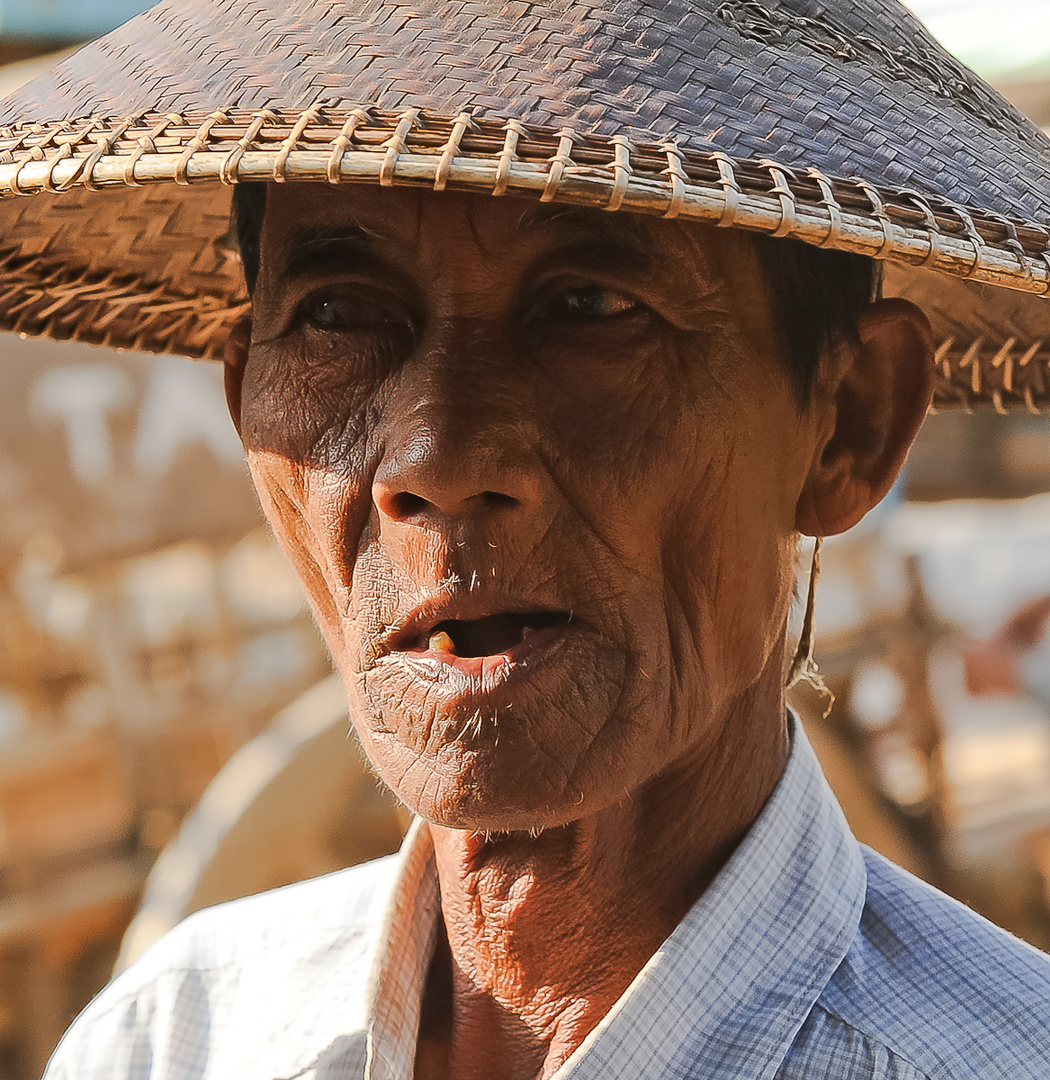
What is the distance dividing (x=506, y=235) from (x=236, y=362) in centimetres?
59

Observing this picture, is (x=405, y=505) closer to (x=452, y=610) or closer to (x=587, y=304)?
(x=452, y=610)

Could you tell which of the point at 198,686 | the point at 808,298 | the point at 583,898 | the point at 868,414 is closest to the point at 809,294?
the point at 808,298

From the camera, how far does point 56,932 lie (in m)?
3.98

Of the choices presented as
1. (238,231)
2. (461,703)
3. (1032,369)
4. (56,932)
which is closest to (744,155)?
(461,703)

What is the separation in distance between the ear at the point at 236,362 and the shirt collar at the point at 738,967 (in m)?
0.68

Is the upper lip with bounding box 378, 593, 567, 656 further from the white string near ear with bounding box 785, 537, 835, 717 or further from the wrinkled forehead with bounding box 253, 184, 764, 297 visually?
the white string near ear with bounding box 785, 537, 835, 717

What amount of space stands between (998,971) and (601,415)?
711mm

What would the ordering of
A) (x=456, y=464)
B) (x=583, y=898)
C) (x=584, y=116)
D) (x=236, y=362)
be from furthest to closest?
1. (x=236, y=362)
2. (x=583, y=898)
3. (x=456, y=464)
4. (x=584, y=116)

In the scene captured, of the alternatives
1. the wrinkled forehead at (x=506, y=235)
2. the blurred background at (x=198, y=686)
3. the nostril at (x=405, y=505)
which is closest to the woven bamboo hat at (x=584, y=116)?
the wrinkled forehead at (x=506, y=235)

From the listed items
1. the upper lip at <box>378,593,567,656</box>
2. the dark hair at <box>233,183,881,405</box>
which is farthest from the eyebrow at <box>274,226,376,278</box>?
the upper lip at <box>378,593,567,656</box>

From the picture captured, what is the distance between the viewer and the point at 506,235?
116 cm

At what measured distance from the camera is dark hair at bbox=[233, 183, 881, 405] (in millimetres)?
1278

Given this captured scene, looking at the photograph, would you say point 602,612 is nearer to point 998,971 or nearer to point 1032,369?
point 998,971

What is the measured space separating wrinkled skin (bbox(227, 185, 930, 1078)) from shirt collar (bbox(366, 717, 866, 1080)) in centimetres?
7
